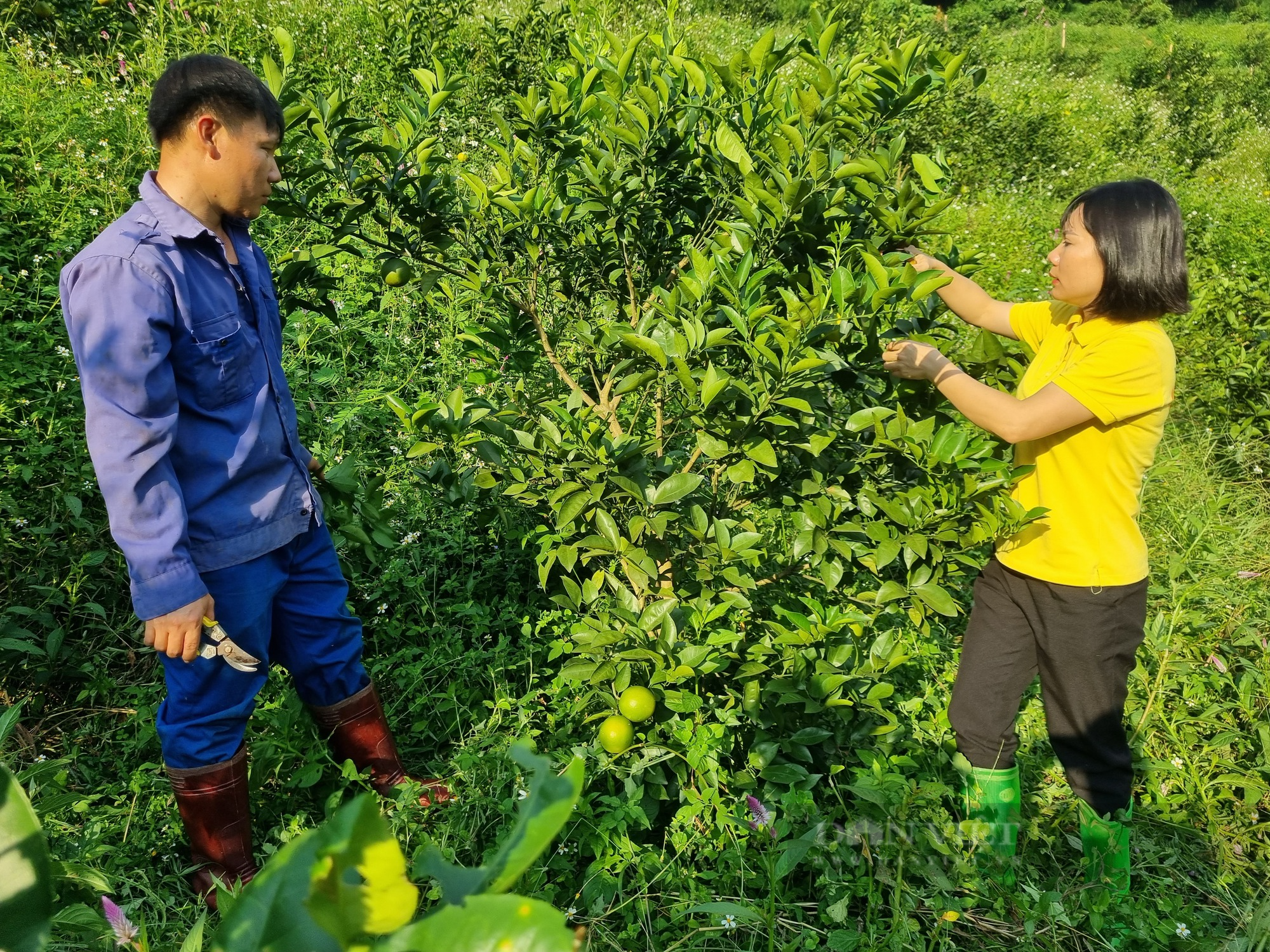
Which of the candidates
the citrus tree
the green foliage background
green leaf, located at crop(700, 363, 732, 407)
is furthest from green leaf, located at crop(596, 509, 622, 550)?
the green foliage background

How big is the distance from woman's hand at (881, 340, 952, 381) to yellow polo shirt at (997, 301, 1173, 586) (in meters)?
0.29

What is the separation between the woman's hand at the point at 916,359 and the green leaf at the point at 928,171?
1.21 ft

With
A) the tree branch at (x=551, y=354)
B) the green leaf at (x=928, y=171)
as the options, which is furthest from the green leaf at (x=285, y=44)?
the green leaf at (x=928, y=171)

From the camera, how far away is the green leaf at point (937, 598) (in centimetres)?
206

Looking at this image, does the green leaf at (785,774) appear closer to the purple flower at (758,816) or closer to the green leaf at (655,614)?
the purple flower at (758,816)

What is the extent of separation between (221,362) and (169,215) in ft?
1.03

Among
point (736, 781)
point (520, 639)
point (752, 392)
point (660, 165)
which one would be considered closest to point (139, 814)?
point (520, 639)

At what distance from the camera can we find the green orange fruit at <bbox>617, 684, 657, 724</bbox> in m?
2.06

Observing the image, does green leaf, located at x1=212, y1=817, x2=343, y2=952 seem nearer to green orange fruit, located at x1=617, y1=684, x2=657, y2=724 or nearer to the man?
the man

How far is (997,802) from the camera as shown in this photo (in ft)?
7.90

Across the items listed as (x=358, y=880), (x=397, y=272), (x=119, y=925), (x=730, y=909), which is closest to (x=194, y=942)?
(x=119, y=925)

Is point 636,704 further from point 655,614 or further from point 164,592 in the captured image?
point 164,592

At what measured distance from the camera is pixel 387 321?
13.8ft

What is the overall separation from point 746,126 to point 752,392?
751mm
